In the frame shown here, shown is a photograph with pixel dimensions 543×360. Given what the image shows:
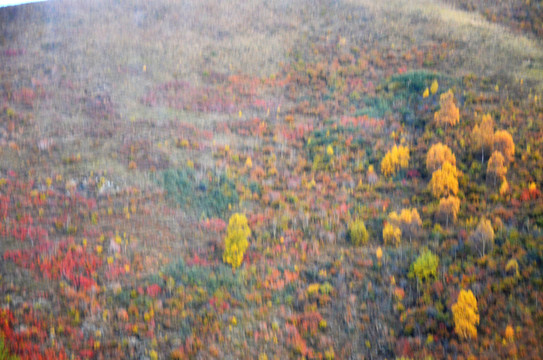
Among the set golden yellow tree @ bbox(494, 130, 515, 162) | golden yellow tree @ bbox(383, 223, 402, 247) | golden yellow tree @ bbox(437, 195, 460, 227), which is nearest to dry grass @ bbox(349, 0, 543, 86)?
golden yellow tree @ bbox(494, 130, 515, 162)

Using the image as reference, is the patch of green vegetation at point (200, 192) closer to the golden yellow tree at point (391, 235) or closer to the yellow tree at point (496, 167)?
the golden yellow tree at point (391, 235)

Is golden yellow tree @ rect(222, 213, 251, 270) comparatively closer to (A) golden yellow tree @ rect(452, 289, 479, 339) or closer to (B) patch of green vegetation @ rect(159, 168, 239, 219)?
(B) patch of green vegetation @ rect(159, 168, 239, 219)

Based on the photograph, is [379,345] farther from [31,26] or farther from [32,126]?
[31,26]

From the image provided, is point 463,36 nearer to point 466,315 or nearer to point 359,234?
point 359,234

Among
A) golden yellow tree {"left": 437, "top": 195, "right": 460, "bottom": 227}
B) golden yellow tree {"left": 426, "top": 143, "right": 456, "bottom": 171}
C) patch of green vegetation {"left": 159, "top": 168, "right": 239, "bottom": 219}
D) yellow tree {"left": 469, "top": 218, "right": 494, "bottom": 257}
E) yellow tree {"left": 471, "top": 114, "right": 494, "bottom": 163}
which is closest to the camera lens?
yellow tree {"left": 469, "top": 218, "right": 494, "bottom": 257}

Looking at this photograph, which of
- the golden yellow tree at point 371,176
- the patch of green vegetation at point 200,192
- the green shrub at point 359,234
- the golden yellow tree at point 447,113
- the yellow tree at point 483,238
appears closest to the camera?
the yellow tree at point 483,238

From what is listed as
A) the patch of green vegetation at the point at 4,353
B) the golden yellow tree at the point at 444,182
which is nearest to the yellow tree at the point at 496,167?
the golden yellow tree at the point at 444,182

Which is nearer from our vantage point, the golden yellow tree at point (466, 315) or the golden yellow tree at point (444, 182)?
the golden yellow tree at point (466, 315)
